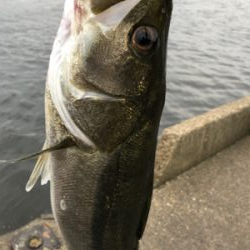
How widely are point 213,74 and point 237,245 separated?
29.5ft

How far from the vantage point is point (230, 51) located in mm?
14883

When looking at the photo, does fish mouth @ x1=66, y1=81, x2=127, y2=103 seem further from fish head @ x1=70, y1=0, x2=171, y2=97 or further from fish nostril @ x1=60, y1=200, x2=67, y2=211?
fish nostril @ x1=60, y1=200, x2=67, y2=211

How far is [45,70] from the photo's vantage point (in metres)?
11.4

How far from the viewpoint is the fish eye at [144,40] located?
1.79 metres

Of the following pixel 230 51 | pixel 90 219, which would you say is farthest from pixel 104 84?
pixel 230 51

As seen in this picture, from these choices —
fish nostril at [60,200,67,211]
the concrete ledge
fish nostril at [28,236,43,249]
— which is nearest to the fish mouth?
fish nostril at [60,200,67,211]

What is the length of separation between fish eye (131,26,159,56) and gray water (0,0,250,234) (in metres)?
4.80

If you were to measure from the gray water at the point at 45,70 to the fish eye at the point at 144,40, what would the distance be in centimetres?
480

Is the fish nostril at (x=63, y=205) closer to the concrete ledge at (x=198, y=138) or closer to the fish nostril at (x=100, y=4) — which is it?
the fish nostril at (x=100, y=4)

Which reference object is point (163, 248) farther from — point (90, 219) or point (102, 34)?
point (102, 34)

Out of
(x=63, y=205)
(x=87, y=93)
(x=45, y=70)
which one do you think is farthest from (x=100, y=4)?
(x=45, y=70)

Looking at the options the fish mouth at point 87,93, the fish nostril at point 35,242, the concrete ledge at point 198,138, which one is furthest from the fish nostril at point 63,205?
the concrete ledge at point 198,138

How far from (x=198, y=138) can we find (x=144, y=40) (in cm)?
366

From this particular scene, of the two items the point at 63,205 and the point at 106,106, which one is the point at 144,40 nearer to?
the point at 106,106
